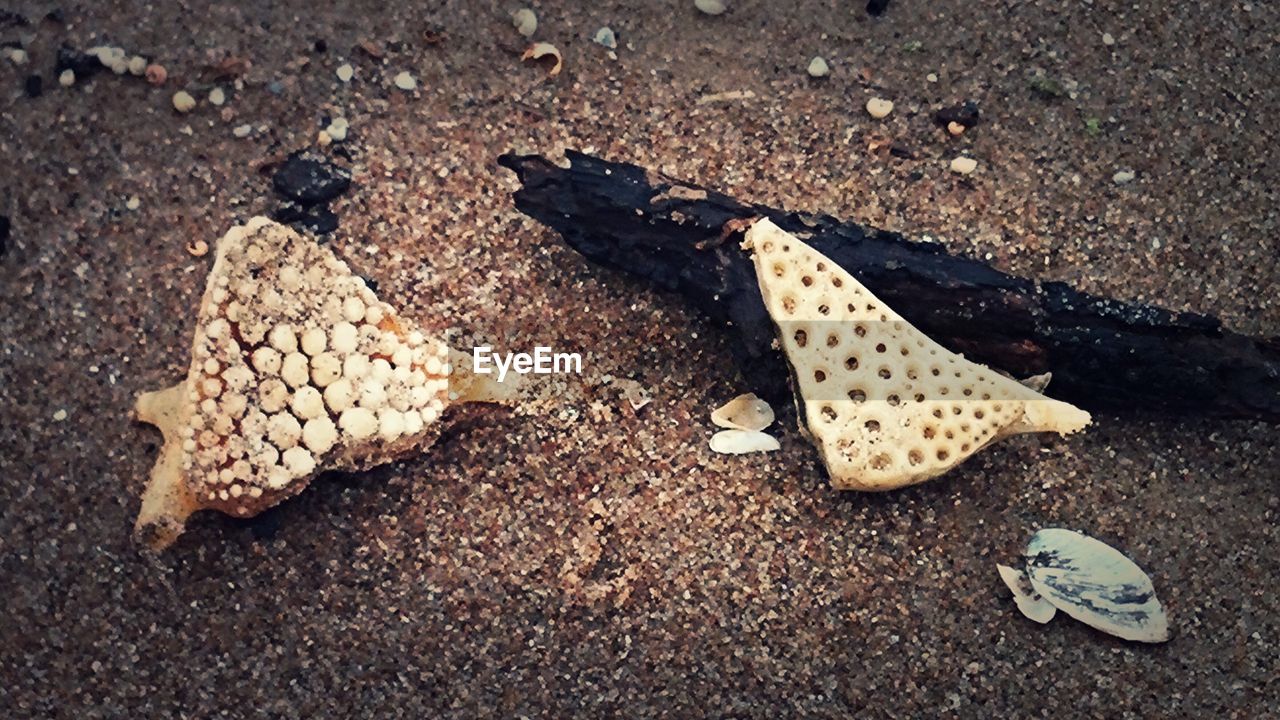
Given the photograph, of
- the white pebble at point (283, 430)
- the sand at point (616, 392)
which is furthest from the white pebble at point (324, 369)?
the sand at point (616, 392)

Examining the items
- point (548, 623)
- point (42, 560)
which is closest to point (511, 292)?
point (548, 623)

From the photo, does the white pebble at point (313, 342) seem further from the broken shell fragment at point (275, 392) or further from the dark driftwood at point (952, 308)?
the dark driftwood at point (952, 308)

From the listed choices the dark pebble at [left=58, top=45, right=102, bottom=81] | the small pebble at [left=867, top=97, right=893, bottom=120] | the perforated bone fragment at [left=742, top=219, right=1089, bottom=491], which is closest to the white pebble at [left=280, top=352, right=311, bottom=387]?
the perforated bone fragment at [left=742, top=219, right=1089, bottom=491]

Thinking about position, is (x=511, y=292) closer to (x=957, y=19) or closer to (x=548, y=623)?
(x=548, y=623)

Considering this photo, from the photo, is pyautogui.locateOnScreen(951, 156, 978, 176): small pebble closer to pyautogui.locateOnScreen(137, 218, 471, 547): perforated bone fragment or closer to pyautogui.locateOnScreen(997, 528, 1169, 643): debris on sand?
pyautogui.locateOnScreen(997, 528, 1169, 643): debris on sand

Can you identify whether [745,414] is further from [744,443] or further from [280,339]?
[280,339]

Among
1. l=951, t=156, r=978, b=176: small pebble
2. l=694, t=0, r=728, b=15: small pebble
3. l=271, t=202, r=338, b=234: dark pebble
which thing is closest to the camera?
l=271, t=202, r=338, b=234: dark pebble
